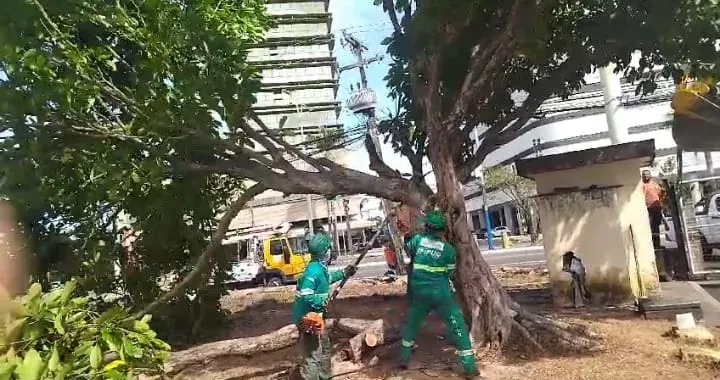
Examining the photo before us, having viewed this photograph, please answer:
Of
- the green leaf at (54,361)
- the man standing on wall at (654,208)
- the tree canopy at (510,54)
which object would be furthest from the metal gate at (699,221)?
the green leaf at (54,361)

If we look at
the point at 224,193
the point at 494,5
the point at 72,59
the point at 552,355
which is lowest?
the point at 552,355

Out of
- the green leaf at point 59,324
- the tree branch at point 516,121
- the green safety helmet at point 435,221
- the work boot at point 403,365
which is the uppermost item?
the tree branch at point 516,121

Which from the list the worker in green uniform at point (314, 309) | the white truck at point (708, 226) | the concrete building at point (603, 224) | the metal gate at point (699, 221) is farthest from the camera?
the white truck at point (708, 226)

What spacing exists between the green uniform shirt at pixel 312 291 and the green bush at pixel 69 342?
1742 millimetres

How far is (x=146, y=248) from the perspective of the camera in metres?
10.5

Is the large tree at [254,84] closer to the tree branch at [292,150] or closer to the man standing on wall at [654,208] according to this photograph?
the tree branch at [292,150]

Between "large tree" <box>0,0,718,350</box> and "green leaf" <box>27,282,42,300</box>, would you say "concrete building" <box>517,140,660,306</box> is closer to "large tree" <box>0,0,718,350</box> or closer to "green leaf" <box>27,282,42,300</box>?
"large tree" <box>0,0,718,350</box>

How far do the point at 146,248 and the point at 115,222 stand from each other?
186 centimetres

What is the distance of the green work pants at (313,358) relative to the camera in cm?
635

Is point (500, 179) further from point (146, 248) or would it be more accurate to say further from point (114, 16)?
point (114, 16)

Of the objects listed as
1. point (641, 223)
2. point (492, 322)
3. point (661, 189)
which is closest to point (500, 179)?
point (661, 189)

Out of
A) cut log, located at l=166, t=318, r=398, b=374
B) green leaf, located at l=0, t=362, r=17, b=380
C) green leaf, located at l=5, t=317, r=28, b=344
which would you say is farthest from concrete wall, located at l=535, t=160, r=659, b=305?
green leaf, located at l=0, t=362, r=17, b=380

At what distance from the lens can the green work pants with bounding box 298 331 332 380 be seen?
635cm

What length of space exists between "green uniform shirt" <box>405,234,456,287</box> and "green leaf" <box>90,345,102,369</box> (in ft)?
11.7
